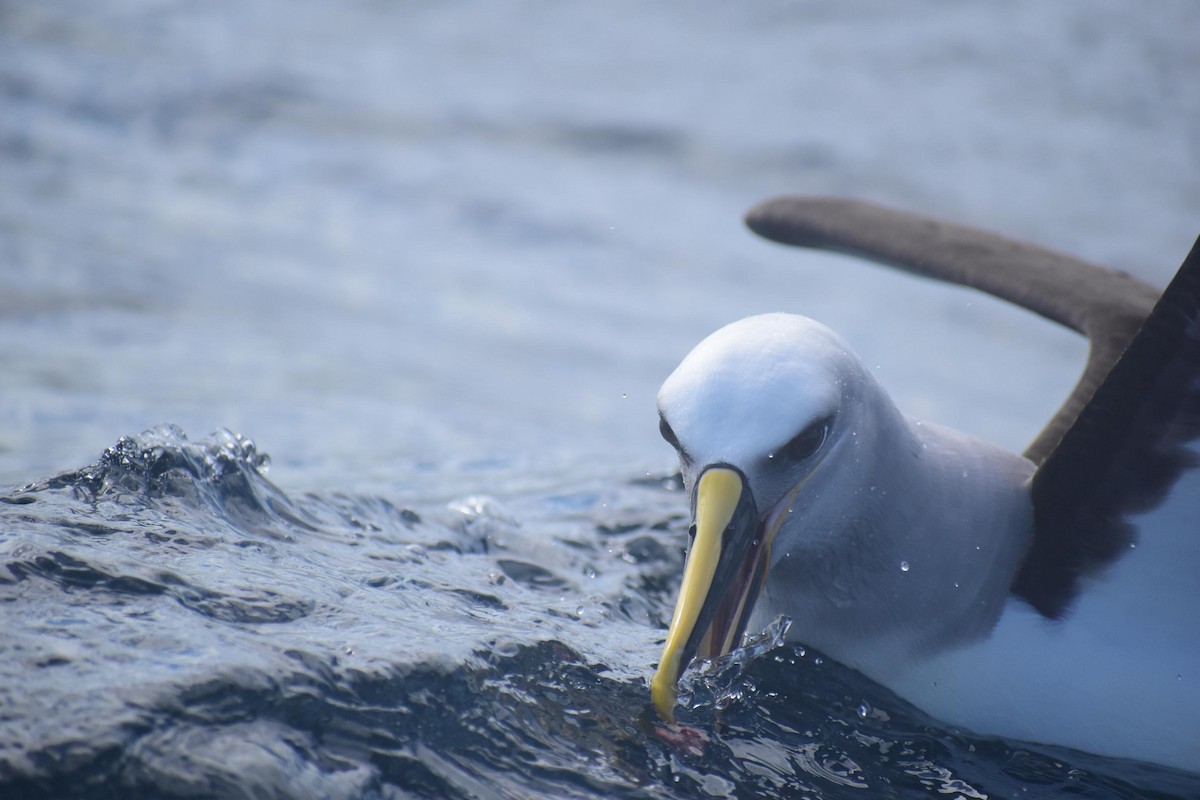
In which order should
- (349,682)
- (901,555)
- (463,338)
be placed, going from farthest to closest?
(463,338)
(901,555)
(349,682)

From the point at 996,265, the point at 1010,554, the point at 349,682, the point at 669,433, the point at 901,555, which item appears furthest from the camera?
the point at 996,265

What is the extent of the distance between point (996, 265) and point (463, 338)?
5.10 m

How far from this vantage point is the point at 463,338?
10.1m

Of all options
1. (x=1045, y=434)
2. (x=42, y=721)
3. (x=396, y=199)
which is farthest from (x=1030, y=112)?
(x=42, y=721)

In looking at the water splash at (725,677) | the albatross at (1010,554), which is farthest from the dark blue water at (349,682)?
the albatross at (1010,554)

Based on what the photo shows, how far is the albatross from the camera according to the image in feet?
11.4

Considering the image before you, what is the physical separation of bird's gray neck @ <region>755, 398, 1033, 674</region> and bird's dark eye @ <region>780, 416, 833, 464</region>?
9.2 inches

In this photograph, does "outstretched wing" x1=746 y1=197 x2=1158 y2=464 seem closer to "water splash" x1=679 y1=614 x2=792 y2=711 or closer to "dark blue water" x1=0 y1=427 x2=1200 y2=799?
"water splash" x1=679 y1=614 x2=792 y2=711

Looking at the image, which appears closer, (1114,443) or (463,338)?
(1114,443)

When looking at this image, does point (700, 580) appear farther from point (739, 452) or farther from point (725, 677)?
point (725, 677)

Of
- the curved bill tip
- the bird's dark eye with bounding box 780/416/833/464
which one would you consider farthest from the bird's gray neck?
the curved bill tip

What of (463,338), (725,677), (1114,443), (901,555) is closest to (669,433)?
(725,677)

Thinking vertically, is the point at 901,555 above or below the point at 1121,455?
below

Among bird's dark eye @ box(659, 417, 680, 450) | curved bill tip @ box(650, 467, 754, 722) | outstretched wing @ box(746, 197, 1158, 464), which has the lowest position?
curved bill tip @ box(650, 467, 754, 722)
